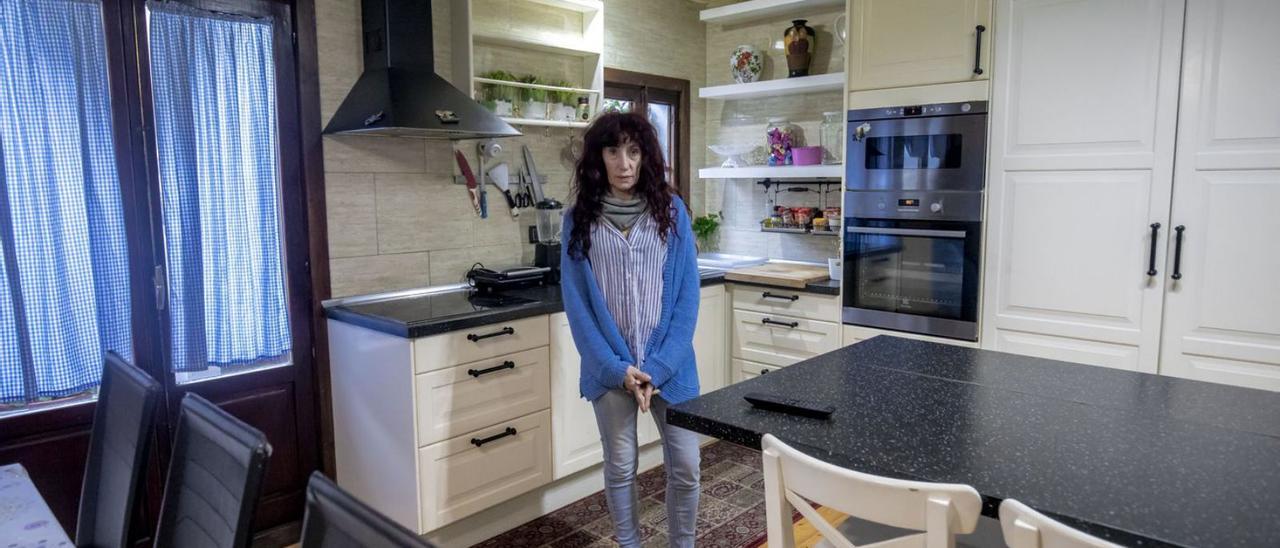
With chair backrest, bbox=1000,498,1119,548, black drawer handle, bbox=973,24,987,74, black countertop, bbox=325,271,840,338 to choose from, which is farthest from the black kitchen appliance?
chair backrest, bbox=1000,498,1119,548

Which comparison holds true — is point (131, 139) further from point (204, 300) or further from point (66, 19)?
point (204, 300)

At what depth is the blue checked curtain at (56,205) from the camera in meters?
2.14

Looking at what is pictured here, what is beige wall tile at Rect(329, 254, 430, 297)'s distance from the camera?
2.79 m

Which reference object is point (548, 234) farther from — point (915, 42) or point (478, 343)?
point (915, 42)

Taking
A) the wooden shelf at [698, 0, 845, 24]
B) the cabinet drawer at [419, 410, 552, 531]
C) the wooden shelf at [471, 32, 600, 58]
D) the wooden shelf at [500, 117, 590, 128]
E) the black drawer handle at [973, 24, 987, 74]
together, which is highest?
the wooden shelf at [698, 0, 845, 24]

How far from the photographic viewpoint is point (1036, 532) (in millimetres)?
882

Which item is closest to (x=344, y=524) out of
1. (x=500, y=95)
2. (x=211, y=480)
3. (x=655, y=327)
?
(x=211, y=480)

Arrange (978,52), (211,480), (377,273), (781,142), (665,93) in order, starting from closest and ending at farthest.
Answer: (211,480) → (978,52) → (377,273) → (781,142) → (665,93)

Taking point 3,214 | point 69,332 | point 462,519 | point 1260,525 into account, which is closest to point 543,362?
point 462,519

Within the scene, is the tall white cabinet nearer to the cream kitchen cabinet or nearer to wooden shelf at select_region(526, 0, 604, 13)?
wooden shelf at select_region(526, 0, 604, 13)

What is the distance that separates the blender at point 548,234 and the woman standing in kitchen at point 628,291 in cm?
106

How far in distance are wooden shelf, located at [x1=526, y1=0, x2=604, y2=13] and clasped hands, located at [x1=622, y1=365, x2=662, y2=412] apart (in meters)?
1.75

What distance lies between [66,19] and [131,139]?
1.17 ft

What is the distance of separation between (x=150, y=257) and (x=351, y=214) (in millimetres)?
637
